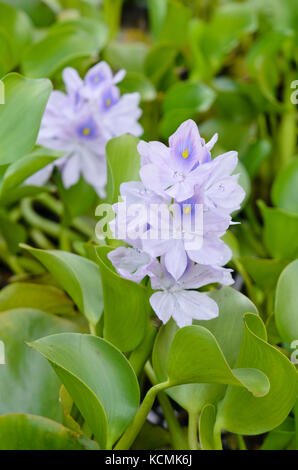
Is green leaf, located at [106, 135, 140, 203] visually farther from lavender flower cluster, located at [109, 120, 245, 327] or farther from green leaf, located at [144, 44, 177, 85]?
green leaf, located at [144, 44, 177, 85]

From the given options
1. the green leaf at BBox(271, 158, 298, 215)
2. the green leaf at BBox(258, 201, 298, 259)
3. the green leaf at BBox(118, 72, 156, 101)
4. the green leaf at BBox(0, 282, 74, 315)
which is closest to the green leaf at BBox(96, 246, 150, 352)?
the green leaf at BBox(0, 282, 74, 315)

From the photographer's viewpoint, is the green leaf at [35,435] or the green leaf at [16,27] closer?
the green leaf at [35,435]

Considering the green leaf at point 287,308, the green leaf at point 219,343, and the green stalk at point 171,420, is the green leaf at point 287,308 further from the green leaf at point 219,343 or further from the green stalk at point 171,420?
the green stalk at point 171,420

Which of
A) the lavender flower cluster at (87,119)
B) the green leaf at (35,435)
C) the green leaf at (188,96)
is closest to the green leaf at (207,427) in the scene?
the green leaf at (35,435)

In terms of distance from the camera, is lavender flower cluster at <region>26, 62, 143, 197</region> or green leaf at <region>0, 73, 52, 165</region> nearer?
green leaf at <region>0, 73, 52, 165</region>

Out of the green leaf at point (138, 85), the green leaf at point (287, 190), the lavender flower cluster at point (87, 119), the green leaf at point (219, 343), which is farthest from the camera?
the green leaf at point (138, 85)

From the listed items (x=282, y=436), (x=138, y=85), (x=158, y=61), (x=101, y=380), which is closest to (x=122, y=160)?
(x=101, y=380)

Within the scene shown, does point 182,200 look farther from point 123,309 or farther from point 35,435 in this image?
point 35,435
